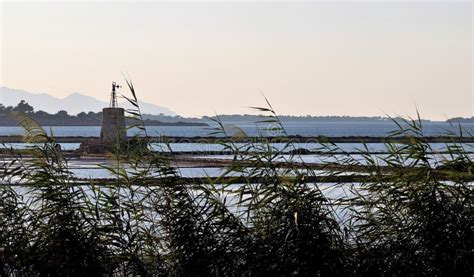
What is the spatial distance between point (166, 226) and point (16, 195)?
1.97 meters

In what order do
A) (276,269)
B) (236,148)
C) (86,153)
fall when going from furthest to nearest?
1. (86,153)
2. (236,148)
3. (276,269)

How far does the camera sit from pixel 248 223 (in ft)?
34.6

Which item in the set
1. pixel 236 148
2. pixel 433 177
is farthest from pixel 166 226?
pixel 433 177

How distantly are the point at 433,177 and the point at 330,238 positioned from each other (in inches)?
54.3

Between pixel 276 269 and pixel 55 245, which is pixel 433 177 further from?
pixel 55 245

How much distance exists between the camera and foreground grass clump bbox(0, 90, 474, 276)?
33.4ft

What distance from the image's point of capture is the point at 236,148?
10.8m

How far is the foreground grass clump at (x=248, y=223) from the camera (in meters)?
10.2

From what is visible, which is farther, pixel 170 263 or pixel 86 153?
pixel 86 153

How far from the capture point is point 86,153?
184ft

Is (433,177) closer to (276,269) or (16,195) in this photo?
(276,269)

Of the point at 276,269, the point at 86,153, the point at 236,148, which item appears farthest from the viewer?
the point at 86,153

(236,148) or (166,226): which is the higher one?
(236,148)

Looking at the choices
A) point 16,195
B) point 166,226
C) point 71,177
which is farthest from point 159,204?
point 16,195
